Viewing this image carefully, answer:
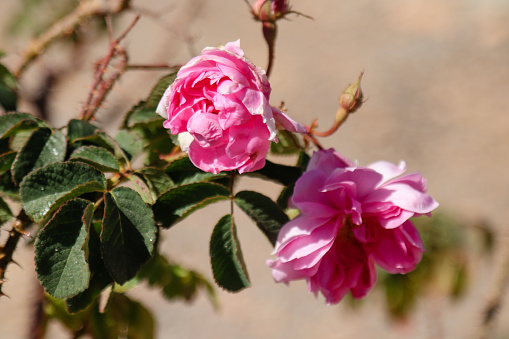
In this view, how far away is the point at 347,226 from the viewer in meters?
0.58

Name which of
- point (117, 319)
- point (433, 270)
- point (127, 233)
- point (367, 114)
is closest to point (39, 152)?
point (127, 233)

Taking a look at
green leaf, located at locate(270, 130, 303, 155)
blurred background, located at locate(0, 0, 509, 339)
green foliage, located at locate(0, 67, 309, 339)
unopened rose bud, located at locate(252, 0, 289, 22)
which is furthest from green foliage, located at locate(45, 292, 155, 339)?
blurred background, located at locate(0, 0, 509, 339)

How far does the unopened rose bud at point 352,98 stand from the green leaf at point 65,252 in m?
0.27

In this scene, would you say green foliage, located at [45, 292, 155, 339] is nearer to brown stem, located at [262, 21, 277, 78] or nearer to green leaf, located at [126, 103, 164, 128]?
green leaf, located at [126, 103, 164, 128]

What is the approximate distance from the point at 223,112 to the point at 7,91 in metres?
0.32

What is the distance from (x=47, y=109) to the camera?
1.16 m

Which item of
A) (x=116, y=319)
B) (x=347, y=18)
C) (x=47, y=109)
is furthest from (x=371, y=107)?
(x=116, y=319)

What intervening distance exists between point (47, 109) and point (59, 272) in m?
0.73

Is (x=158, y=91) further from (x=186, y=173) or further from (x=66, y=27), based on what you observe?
(x=66, y=27)

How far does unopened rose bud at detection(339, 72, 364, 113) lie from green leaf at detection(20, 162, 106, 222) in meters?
0.25

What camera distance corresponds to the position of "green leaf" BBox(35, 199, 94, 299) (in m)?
0.49

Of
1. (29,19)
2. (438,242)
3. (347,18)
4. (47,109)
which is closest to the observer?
(47,109)

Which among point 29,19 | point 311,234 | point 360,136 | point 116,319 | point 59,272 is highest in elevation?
point 311,234

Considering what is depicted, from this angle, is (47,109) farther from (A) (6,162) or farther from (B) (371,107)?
(B) (371,107)
